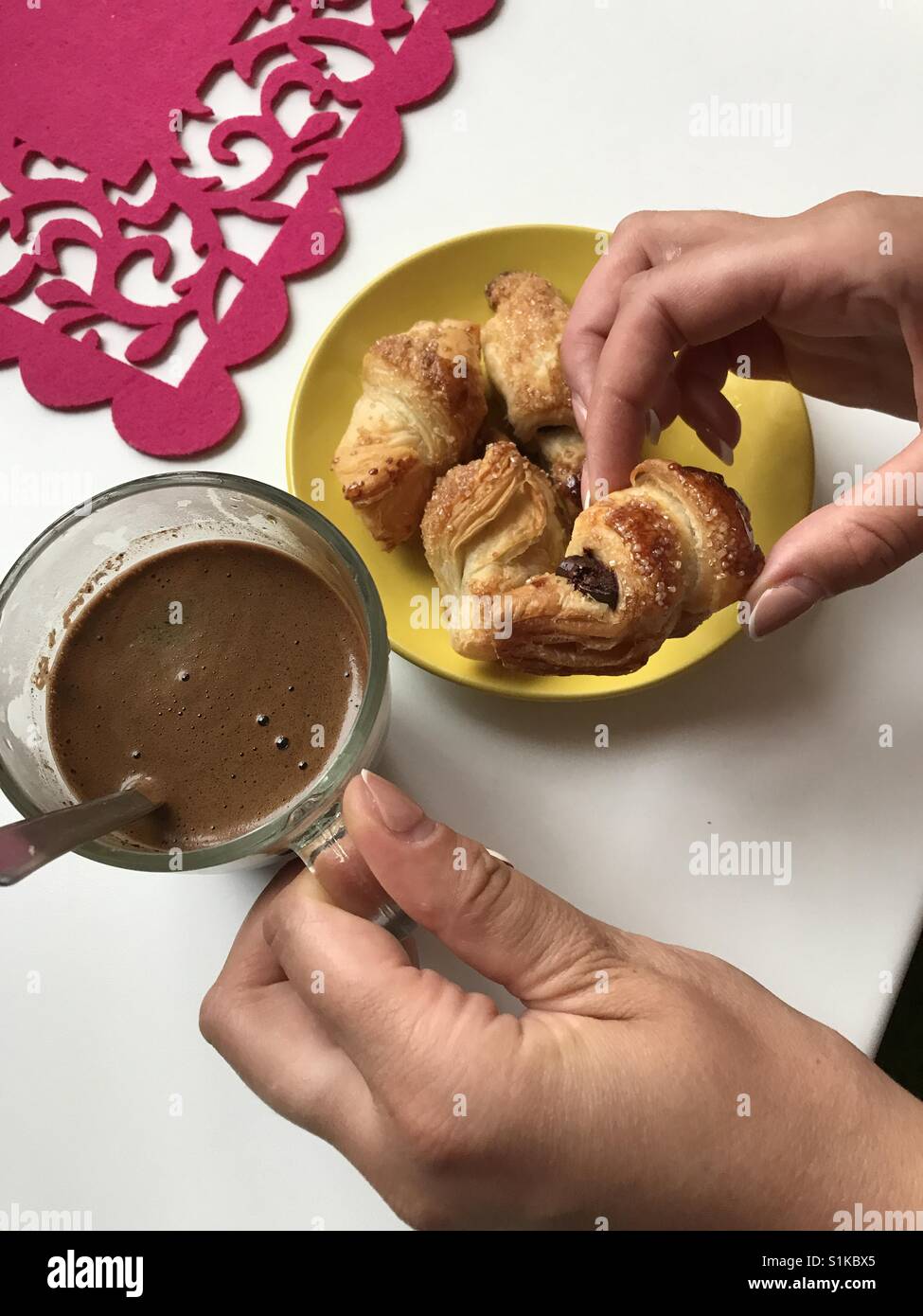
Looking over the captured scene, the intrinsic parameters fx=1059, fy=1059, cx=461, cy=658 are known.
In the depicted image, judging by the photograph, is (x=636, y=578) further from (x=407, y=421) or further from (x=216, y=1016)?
(x=216, y=1016)

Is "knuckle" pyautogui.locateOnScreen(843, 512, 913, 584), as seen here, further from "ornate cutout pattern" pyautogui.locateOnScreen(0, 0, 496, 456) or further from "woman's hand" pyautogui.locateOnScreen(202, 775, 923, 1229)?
"ornate cutout pattern" pyautogui.locateOnScreen(0, 0, 496, 456)

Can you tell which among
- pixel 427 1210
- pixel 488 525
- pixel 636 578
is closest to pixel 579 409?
pixel 488 525

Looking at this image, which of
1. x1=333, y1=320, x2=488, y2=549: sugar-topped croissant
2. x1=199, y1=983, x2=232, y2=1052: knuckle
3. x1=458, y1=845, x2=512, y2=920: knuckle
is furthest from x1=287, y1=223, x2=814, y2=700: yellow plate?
x1=199, y1=983, x2=232, y2=1052: knuckle

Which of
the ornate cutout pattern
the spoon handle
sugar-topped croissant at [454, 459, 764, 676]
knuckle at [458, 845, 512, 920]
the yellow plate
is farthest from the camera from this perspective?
the ornate cutout pattern

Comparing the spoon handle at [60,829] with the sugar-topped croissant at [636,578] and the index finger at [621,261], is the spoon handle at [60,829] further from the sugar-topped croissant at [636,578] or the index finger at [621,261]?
the index finger at [621,261]
